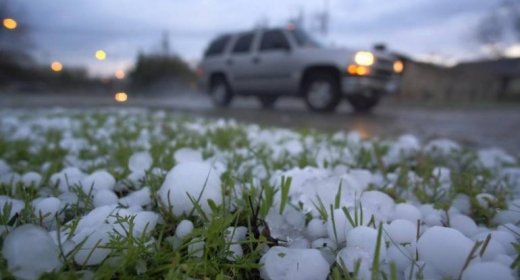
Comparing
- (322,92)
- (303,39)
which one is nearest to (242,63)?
(303,39)

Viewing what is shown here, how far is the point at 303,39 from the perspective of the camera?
6.56 m

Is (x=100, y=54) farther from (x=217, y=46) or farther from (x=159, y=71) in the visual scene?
(x=159, y=71)

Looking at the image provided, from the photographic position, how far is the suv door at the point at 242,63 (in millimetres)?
7392

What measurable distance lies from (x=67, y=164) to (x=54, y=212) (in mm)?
683

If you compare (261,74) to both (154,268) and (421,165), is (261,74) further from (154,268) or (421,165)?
(154,268)

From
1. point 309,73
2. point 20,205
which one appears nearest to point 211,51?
point 309,73

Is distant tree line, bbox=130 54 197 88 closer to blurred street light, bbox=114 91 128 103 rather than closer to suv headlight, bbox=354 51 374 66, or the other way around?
suv headlight, bbox=354 51 374 66

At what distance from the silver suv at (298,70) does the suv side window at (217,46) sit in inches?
1.3

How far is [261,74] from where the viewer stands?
7121mm

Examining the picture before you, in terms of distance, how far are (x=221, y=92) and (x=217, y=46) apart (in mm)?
1146

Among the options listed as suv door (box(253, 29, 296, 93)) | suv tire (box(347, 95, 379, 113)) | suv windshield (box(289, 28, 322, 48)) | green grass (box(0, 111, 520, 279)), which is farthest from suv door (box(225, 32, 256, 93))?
green grass (box(0, 111, 520, 279))

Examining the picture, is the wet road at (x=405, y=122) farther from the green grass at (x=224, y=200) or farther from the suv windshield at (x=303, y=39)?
the green grass at (x=224, y=200)

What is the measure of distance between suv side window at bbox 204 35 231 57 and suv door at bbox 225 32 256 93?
1.39 feet

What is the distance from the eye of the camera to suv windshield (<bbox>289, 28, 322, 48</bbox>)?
644 centimetres
